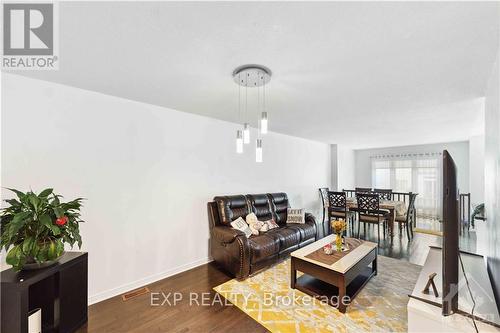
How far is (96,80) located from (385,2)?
98.8 inches

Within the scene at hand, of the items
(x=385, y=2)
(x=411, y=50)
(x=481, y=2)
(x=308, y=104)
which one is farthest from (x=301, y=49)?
(x=308, y=104)

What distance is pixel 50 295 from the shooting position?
5.80 ft

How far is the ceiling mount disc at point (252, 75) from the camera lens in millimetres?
1840

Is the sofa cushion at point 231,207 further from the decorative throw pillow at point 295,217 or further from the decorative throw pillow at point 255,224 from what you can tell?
the decorative throw pillow at point 295,217

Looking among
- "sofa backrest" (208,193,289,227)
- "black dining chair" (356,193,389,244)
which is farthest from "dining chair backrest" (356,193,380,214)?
"sofa backrest" (208,193,289,227)

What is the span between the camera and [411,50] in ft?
5.19

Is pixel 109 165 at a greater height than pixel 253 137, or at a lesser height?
Answer: lesser

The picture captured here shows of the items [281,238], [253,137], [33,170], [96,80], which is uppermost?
[96,80]

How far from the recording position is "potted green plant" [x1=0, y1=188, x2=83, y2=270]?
59.5 inches

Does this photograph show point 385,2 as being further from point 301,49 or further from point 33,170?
point 33,170

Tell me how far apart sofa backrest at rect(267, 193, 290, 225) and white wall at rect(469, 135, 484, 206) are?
15.1 ft

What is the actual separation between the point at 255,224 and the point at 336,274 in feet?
4.92

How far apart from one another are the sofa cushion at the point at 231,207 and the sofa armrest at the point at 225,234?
195 millimetres

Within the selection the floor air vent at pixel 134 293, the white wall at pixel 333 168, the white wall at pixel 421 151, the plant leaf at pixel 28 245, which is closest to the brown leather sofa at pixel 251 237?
the floor air vent at pixel 134 293
